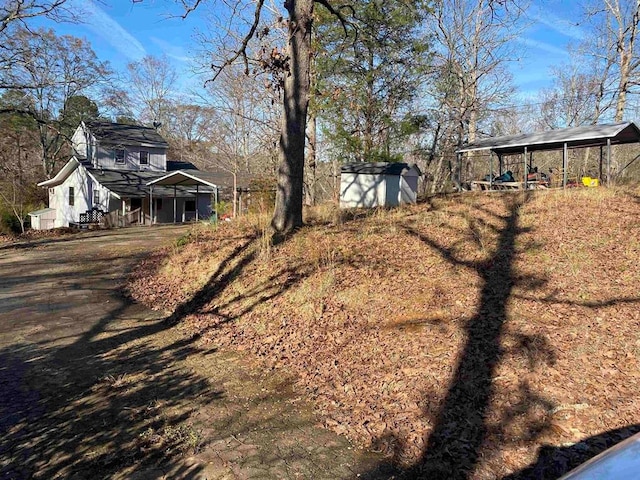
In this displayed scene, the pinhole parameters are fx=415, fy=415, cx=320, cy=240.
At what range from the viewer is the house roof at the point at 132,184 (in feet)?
86.0

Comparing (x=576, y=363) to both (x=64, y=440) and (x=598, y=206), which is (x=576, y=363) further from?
(x=598, y=206)

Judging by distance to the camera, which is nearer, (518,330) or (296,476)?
(296,476)

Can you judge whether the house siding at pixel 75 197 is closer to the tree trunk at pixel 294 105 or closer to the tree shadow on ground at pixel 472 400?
the tree trunk at pixel 294 105

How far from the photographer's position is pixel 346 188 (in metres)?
13.8

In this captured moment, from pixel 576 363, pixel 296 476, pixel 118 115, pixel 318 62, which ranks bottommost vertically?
pixel 296 476

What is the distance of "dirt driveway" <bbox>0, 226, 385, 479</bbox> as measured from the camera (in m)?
→ 3.13

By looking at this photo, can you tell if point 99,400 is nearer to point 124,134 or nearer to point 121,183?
point 121,183

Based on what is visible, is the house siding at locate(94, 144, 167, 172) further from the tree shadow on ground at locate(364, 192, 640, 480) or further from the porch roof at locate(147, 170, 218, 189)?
the tree shadow on ground at locate(364, 192, 640, 480)

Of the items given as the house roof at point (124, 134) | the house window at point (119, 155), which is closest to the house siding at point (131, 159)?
the house window at point (119, 155)

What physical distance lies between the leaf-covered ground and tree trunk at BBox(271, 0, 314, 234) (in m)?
0.91

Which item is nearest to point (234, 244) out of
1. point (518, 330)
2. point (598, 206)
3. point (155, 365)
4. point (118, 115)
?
point (155, 365)

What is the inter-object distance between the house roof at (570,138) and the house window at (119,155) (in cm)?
2356

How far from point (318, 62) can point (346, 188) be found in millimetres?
6496

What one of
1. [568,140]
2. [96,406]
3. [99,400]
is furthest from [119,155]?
[96,406]
